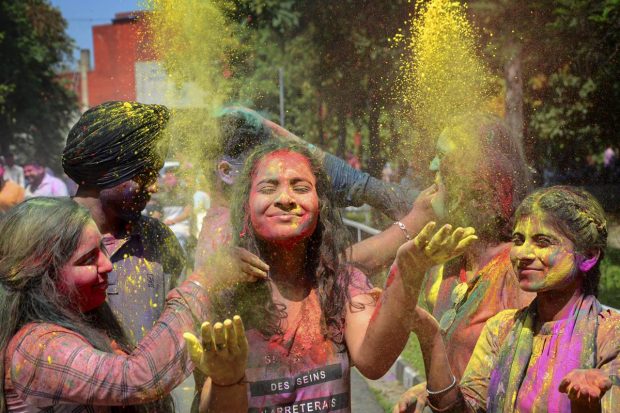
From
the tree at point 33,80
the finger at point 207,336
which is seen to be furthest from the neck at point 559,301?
the tree at point 33,80

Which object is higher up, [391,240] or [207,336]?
[207,336]

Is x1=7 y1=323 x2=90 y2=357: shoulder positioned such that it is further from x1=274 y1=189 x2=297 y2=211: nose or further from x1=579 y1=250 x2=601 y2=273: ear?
x1=579 y1=250 x2=601 y2=273: ear

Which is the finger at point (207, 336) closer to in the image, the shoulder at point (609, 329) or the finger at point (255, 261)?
the finger at point (255, 261)

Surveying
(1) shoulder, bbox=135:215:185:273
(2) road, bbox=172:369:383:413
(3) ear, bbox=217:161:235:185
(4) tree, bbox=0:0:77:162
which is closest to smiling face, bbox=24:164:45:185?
(2) road, bbox=172:369:383:413

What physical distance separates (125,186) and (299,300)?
0.81m

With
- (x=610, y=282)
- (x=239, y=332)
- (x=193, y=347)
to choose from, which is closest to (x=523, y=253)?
(x=239, y=332)

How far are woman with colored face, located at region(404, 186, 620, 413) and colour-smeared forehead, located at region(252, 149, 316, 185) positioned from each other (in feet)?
1.95

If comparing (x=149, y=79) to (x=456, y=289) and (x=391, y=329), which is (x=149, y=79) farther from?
(x=391, y=329)

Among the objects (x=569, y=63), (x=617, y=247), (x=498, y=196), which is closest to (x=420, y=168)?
(x=498, y=196)

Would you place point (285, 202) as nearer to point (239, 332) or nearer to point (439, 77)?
point (239, 332)

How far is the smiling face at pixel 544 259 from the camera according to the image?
95.4 inches

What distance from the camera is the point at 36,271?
2.29 meters

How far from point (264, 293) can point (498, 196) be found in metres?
1.01

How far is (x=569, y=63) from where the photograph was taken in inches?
346
